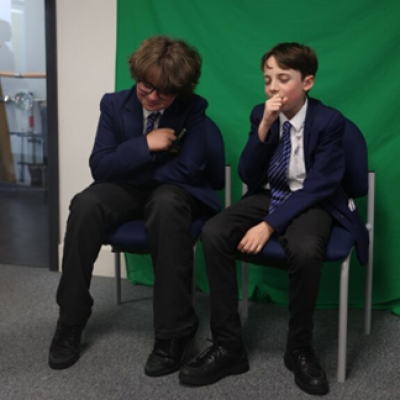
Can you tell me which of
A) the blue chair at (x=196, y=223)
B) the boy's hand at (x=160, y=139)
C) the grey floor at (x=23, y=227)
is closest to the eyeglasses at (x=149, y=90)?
the boy's hand at (x=160, y=139)

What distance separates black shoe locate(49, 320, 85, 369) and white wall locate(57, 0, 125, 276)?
2.89ft

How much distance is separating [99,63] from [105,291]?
103 centimetres

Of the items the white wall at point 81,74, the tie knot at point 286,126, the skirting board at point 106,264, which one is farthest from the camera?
the skirting board at point 106,264

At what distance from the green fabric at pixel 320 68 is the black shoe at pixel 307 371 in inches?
27.5

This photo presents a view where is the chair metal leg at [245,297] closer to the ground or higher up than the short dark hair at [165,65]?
closer to the ground

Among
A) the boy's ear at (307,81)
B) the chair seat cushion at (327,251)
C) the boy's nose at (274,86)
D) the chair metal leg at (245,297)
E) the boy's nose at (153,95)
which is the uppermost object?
the boy's ear at (307,81)

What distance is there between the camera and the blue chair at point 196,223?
1882mm

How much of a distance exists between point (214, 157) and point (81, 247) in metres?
0.60

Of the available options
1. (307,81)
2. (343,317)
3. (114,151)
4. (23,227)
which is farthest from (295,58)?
(23,227)

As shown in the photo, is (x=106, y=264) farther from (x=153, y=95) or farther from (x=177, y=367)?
(x=153, y=95)

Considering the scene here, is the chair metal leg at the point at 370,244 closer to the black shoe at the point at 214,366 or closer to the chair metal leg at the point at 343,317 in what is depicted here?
the chair metal leg at the point at 343,317

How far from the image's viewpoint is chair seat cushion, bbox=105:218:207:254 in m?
1.87

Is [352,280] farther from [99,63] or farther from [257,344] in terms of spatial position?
[99,63]

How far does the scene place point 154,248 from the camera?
183 centimetres
